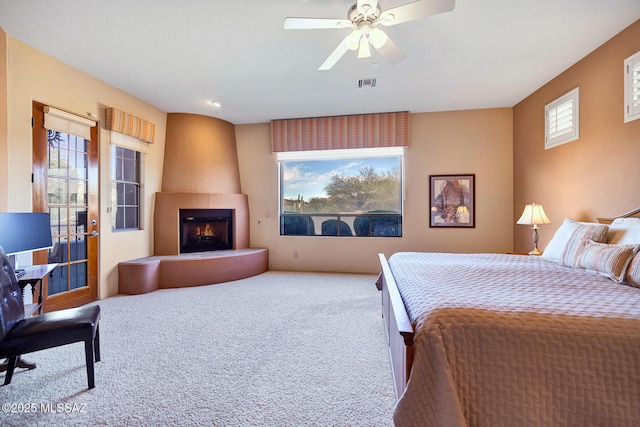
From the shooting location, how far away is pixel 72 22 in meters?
2.52

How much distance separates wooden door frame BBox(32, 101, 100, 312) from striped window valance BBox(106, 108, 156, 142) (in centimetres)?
20

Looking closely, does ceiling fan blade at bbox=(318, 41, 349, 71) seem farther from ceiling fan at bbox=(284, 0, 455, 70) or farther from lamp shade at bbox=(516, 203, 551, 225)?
lamp shade at bbox=(516, 203, 551, 225)

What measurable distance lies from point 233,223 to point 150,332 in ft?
8.79

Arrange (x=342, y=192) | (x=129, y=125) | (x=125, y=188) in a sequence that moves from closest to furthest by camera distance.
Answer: (x=129, y=125) → (x=125, y=188) → (x=342, y=192)

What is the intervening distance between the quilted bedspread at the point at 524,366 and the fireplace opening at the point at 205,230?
175 inches

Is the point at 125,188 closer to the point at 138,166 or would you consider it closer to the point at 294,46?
the point at 138,166

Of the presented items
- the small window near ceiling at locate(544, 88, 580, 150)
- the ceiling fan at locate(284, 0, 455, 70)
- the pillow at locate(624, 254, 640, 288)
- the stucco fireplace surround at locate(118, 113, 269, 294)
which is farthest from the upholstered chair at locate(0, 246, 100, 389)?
the small window near ceiling at locate(544, 88, 580, 150)

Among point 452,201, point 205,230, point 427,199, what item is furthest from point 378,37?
point 205,230

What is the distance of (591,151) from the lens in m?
3.03

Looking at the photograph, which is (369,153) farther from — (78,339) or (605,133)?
(78,339)

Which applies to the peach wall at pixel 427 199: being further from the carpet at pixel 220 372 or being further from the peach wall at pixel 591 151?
the carpet at pixel 220 372

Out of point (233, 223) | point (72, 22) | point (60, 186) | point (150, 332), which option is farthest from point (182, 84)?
point (150, 332)

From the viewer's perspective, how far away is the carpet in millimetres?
1630

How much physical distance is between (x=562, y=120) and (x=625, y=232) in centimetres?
182
